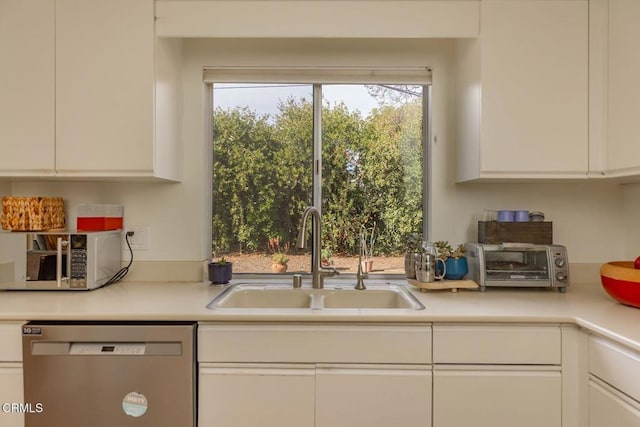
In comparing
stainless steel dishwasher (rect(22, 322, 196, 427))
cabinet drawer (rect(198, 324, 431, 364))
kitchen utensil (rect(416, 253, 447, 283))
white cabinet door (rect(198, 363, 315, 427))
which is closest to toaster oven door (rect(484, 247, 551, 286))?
kitchen utensil (rect(416, 253, 447, 283))

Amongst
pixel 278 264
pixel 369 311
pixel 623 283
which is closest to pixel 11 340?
pixel 278 264

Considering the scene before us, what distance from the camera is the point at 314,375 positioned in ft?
4.86

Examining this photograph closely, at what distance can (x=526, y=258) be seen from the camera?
189 centimetres

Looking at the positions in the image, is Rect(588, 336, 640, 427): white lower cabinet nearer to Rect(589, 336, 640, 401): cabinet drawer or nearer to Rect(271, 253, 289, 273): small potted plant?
Rect(589, 336, 640, 401): cabinet drawer

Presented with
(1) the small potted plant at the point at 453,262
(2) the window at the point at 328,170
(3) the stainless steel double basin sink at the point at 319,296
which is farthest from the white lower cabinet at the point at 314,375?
(2) the window at the point at 328,170

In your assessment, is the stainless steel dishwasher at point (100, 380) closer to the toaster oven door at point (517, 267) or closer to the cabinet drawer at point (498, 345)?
the cabinet drawer at point (498, 345)

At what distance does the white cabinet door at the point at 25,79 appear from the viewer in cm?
176

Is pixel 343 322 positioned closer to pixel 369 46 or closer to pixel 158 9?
pixel 369 46

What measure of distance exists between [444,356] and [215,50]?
1839 millimetres

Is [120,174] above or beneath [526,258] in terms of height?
above

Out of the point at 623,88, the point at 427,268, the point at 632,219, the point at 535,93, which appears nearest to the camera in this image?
the point at 623,88

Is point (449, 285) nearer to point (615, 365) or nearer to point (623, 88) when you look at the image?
point (615, 365)

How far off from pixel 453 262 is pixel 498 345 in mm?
526

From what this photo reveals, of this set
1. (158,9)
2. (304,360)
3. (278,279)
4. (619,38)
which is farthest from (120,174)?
(619,38)
